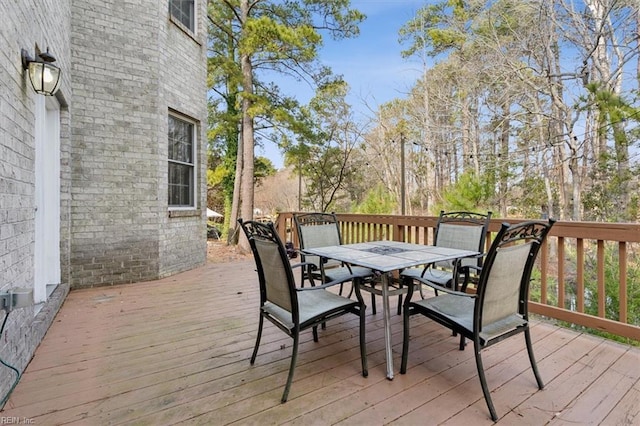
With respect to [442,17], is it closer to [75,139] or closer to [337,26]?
[337,26]

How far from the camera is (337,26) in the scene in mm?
8367

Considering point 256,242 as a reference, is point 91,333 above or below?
below

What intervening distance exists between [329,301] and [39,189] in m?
2.90

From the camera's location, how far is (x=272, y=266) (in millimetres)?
2080

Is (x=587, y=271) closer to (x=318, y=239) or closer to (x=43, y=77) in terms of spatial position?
(x=318, y=239)

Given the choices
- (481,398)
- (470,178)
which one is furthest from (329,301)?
(470,178)

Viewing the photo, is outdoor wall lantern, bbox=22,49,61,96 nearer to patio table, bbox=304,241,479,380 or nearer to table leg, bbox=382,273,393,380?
patio table, bbox=304,241,479,380

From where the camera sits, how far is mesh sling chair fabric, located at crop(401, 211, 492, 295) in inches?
115

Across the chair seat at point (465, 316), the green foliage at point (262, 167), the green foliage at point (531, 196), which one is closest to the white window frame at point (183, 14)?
the chair seat at point (465, 316)

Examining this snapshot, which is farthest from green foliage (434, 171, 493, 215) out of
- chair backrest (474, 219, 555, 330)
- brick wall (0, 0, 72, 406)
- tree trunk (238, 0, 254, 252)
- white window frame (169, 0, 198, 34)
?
brick wall (0, 0, 72, 406)

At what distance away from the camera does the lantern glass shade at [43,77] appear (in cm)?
237

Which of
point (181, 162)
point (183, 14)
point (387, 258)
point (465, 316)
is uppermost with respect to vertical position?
point (183, 14)

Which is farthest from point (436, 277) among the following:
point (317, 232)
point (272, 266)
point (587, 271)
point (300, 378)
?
point (587, 271)

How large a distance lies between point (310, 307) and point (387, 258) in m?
0.72
